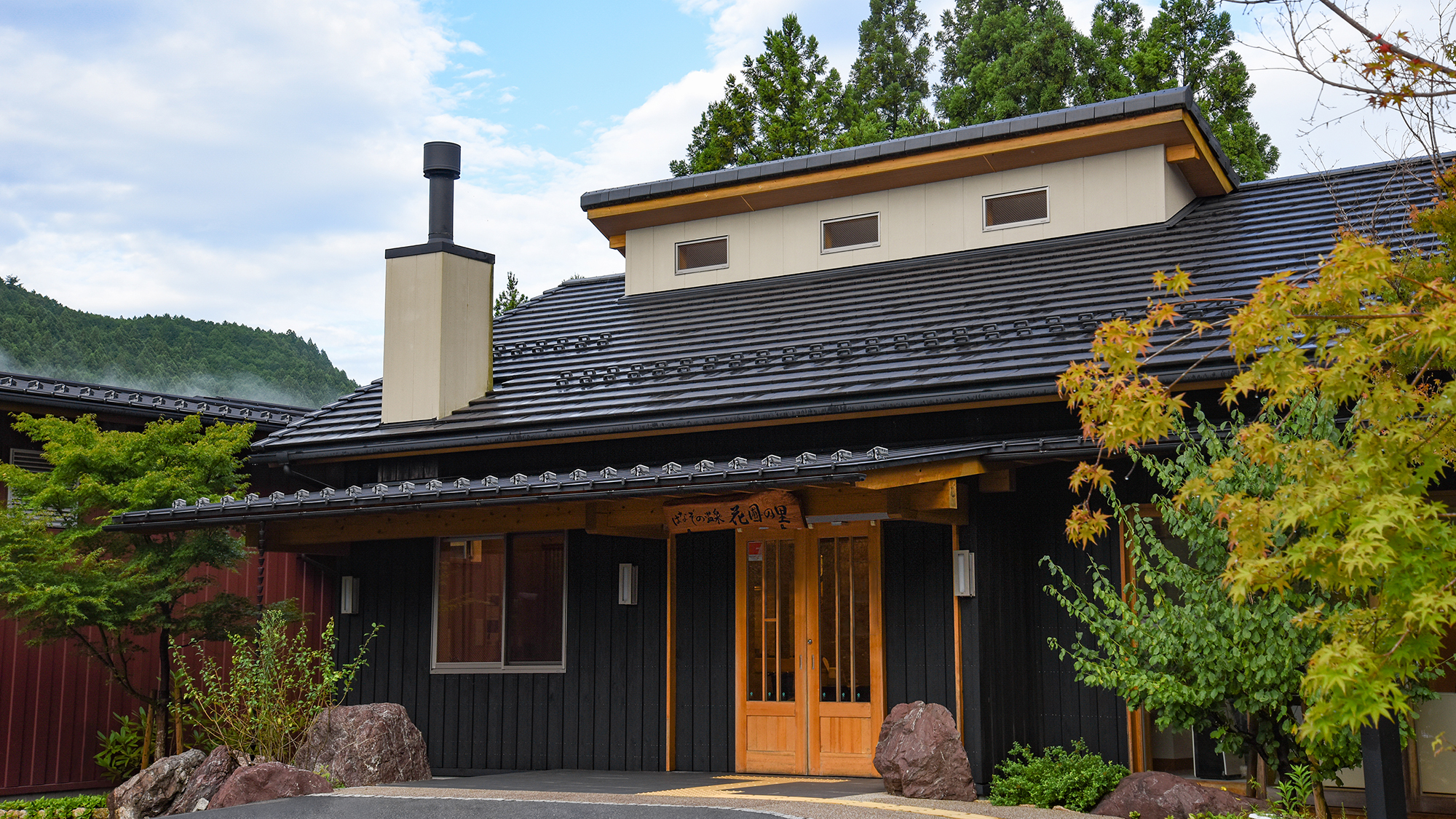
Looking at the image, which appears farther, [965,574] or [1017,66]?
[1017,66]

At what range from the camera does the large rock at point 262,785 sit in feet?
29.3

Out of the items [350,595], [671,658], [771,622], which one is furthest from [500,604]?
[771,622]

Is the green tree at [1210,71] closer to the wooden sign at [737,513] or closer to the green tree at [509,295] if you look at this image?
the green tree at [509,295]

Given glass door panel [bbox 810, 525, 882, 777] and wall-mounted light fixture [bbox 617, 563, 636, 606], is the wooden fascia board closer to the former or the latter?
glass door panel [bbox 810, 525, 882, 777]

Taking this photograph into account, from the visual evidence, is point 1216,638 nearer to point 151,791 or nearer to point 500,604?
point 500,604

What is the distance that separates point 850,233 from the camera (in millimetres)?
13797

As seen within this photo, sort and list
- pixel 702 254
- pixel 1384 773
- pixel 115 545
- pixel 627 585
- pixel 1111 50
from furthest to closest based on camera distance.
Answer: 1. pixel 1111 50
2. pixel 702 254
3. pixel 115 545
4. pixel 627 585
5. pixel 1384 773

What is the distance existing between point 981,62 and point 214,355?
2027 cm

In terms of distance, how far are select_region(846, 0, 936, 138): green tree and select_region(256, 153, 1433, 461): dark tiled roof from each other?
50.8ft

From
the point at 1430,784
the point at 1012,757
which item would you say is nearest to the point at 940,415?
the point at 1012,757

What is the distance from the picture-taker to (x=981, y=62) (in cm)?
2578

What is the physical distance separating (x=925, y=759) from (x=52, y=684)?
A: 824 centimetres

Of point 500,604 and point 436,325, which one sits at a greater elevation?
point 436,325

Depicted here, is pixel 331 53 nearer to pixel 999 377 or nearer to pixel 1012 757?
pixel 999 377
